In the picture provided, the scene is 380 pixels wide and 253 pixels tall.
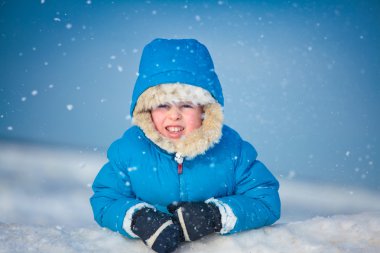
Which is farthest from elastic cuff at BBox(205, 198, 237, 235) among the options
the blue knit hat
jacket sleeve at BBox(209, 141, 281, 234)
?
the blue knit hat

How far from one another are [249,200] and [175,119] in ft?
1.58

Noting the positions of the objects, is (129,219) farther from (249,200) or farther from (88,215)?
(88,215)

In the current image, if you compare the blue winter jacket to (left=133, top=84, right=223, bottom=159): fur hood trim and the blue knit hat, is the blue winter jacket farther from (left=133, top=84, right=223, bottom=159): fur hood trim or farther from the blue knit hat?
the blue knit hat

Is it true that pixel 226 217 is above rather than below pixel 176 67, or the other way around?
below

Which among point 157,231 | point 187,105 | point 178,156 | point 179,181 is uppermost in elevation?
point 187,105

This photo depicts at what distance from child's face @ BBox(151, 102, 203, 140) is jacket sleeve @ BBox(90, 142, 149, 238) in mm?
233

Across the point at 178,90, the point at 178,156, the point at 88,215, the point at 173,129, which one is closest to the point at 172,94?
the point at 178,90

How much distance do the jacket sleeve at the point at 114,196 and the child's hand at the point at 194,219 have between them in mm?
176

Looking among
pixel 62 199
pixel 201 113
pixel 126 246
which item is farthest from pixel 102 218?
pixel 62 199

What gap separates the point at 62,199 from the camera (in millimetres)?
4379

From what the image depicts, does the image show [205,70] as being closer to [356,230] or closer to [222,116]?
[222,116]

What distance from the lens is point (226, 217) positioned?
1582 mm

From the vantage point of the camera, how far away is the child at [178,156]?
5.67 feet

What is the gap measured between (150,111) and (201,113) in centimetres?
24
